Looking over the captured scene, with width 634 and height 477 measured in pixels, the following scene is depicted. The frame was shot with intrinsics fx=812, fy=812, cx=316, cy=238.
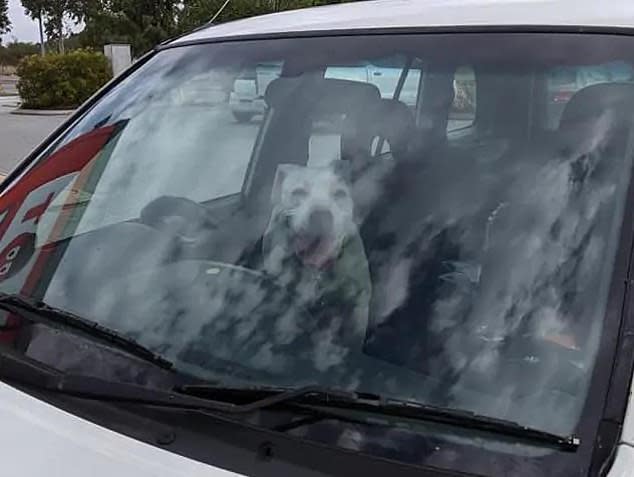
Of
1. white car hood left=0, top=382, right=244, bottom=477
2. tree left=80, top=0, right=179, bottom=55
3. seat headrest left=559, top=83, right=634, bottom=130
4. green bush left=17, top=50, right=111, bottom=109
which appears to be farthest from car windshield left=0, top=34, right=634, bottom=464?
tree left=80, top=0, right=179, bottom=55

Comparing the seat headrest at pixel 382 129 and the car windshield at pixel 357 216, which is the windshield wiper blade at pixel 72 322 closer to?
the car windshield at pixel 357 216

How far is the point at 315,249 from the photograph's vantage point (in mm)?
1699

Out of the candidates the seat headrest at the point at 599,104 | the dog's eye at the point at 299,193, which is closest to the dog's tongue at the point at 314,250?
the dog's eye at the point at 299,193

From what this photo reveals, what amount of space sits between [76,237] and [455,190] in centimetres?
93

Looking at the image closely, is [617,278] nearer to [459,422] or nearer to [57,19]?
[459,422]

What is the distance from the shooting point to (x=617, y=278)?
1.30 meters

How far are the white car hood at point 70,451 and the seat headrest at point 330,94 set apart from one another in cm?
86

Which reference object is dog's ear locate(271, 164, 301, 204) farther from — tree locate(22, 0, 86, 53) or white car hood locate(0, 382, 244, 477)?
tree locate(22, 0, 86, 53)

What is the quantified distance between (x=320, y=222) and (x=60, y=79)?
2487cm

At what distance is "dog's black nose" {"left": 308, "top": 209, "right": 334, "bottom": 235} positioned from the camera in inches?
67.3

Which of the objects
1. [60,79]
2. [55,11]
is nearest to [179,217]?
[60,79]

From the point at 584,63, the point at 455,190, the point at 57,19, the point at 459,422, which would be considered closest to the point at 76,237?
the point at 455,190

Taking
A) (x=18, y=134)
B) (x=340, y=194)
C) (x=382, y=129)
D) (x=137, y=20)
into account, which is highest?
(x=137, y=20)

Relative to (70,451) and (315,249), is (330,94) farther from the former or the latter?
(70,451)
